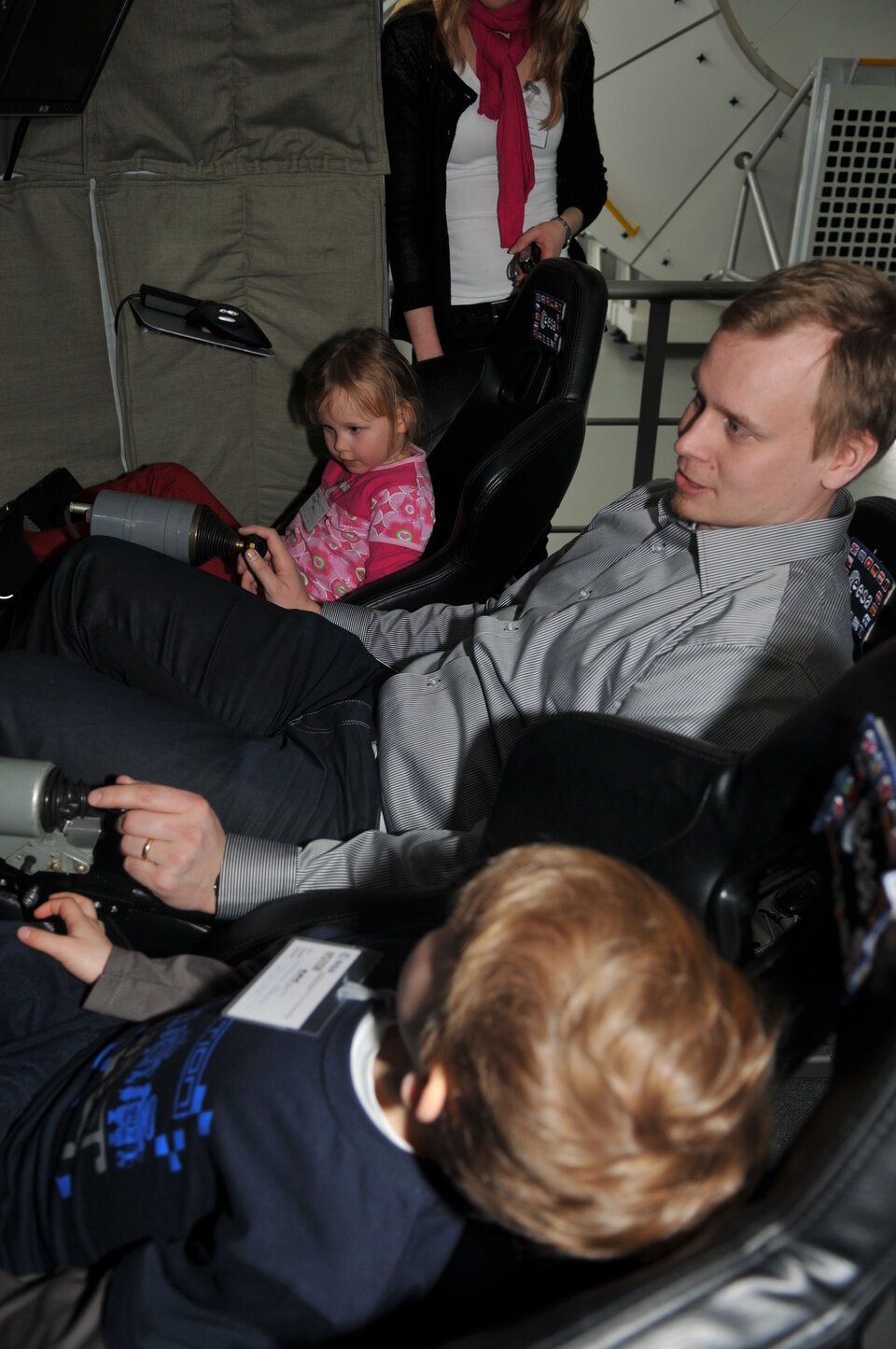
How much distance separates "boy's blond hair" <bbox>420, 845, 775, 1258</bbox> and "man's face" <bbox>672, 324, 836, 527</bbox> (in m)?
0.74

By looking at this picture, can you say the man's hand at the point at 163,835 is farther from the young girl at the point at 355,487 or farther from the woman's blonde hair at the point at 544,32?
the woman's blonde hair at the point at 544,32

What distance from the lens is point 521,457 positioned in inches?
73.6

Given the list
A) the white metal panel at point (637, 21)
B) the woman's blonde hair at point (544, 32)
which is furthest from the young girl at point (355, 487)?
the white metal panel at point (637, 21)

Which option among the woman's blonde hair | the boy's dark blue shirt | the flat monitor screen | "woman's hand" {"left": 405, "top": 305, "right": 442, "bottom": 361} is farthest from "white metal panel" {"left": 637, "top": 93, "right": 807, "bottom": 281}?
the boy's dark blue shirt

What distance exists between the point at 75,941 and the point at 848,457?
104 centimetres

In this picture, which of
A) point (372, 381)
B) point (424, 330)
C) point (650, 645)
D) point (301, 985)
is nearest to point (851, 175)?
point (424, 330)

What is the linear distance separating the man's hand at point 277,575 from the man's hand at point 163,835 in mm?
691

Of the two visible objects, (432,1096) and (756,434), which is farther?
(756,434)

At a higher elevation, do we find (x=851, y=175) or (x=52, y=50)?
(x=851, y=175)

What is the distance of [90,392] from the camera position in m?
2.41

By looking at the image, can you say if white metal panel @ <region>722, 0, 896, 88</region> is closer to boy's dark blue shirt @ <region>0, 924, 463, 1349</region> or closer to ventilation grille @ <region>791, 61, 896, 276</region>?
ventilation grille @ <region>791, 61, 896, 276</region>

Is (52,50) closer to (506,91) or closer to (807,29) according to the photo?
(506,91)

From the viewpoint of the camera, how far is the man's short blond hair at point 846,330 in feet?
3.91

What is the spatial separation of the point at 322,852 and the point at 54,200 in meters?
1.76
